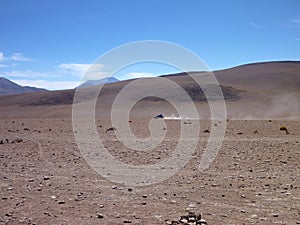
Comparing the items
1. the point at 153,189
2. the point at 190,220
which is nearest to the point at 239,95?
the point at 153,189

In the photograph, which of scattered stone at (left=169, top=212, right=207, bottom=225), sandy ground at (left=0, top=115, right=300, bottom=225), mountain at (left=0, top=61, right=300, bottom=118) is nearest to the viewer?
scattered stone at (left=169, top=212, right=207, bottom=225)

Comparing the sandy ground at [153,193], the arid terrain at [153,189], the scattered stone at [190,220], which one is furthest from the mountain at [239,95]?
the scattered stone at [190,220]

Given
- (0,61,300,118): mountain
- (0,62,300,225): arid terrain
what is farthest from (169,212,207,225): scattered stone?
(0,61,300,118): mountain

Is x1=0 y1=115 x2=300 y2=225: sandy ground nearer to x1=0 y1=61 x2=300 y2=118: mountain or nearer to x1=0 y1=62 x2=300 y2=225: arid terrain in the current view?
x1=0 y1=62 x2=300 y2=225: arid terrain

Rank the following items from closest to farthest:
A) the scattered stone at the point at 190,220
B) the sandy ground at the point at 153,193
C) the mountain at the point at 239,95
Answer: the scattered stone at the point at 190,220 → the sandy ground at the point at 153,193 → the mountain at the point at 239,95

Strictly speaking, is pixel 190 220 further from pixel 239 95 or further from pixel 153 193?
pixel 239 95

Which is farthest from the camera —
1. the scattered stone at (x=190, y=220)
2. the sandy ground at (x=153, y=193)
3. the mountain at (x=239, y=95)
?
the mountain at (x=239, y=95)

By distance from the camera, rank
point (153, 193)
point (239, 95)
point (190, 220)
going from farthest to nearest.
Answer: point (239, 95) < point (153, 193) < point (190, 220)

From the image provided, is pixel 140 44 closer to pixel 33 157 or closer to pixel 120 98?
pixel 33 157

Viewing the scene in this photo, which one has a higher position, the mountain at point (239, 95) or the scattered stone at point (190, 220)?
the mountain at point (239, 95)

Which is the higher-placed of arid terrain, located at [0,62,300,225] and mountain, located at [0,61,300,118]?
mountain, located at [0,61,300,118]

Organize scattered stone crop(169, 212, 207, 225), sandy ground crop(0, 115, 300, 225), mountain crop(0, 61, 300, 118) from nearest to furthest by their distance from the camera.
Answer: scattered stone crop(169, 212, 207, 225), sandy ground crop(0, 115, 300, 225), mountain crop(0, 61, 300, 118)

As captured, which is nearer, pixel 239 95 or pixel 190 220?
pixel 190 220

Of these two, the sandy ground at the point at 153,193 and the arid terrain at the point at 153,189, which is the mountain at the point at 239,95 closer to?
the arid terrain at the point at 153,189
